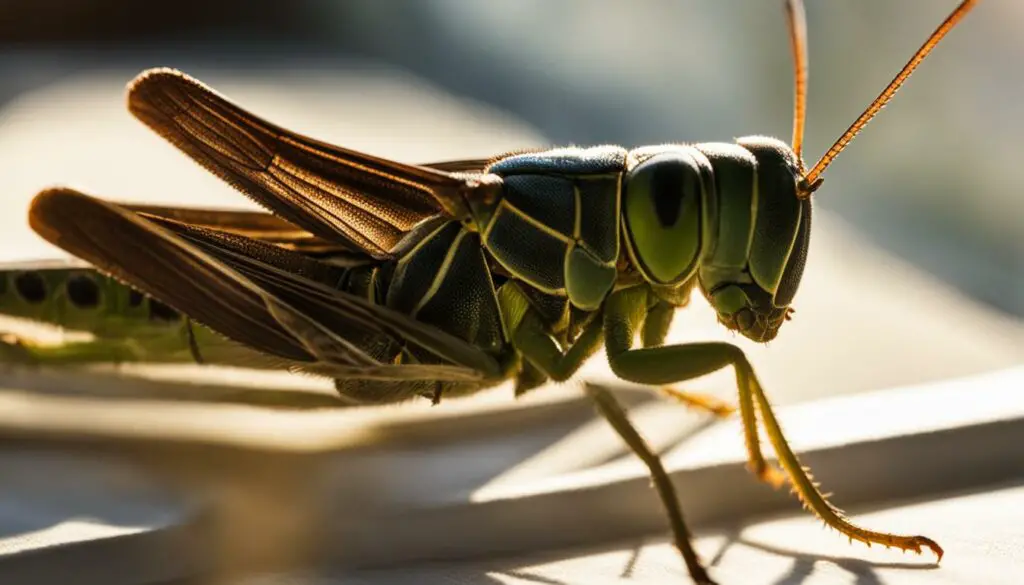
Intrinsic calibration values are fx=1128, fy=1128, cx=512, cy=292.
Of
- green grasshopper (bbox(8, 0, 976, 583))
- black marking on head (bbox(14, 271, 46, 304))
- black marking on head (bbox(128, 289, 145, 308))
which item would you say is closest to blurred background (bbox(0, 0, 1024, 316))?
black marking on head (bbox(14, 271, 46, 304))

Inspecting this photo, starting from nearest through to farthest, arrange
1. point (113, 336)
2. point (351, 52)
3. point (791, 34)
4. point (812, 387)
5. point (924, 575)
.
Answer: point (924, 575) < point (791, 34) < point (113, 336) < point (812, 387) < point (351, 52)

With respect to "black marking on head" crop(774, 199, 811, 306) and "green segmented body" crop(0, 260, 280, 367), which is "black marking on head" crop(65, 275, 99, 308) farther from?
"black marking on head" crop(774, 199, 811, 306)

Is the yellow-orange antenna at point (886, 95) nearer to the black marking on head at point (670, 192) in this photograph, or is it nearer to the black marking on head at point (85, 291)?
the black marking on head at point (670, 192)

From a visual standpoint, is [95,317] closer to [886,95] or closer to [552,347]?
[552,347]

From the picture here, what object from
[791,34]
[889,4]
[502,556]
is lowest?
[502,556]

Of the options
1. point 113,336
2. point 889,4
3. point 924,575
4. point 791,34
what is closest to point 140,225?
point 113,336

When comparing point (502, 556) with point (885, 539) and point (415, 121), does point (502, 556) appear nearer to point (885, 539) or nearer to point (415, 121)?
point (885, 539)

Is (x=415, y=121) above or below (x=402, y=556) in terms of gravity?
above
